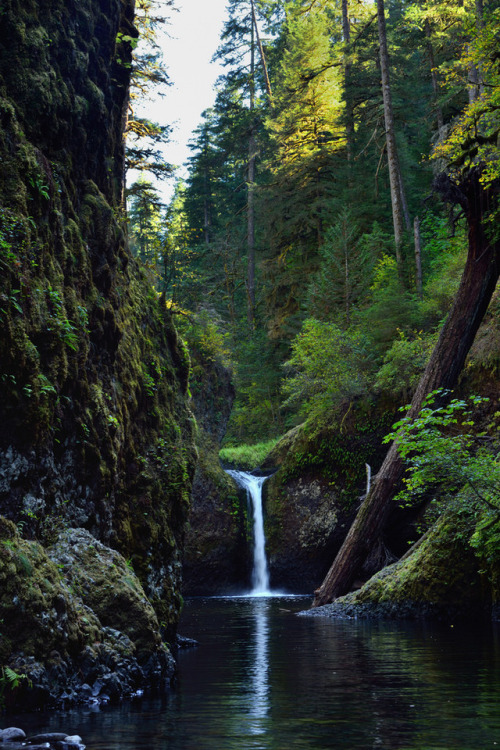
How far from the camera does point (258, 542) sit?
69.0 feet

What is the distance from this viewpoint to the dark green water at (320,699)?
4523 millimetres

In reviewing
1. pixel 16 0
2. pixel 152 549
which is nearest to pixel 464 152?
pixel 16 0

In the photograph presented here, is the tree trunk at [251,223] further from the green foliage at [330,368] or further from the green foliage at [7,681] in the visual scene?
the green foliage at [7,681]

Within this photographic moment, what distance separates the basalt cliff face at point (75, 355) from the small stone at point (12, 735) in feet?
3.56

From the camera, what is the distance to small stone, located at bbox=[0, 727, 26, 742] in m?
4.29

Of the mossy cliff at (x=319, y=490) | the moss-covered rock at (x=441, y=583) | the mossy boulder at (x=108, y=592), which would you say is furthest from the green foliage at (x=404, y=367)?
the mossy boulder at (x=108, y=592)

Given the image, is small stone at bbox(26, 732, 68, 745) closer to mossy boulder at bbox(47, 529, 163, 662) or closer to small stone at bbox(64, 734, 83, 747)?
small stone at bbox(64, 734, 83, 747)

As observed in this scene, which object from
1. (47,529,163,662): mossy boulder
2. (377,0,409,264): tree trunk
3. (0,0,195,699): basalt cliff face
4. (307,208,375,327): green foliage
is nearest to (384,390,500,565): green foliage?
(0,0,195,699): basalt cliff face

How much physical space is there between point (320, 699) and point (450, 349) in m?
8.86

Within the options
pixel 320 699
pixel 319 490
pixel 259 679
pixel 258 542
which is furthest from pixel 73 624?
pixel 258 542

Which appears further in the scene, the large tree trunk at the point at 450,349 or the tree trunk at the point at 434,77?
the tree trunk at the point at 434,77

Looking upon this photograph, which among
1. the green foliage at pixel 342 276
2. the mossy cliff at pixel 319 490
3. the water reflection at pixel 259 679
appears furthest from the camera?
the green foliage at pixel 342 276

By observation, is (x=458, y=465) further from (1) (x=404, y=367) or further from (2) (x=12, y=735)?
(1) (x=404, y=367)

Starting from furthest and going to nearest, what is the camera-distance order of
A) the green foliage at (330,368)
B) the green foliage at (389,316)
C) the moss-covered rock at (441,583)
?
1. the green foliage at (389,316)
2. the green foliage at (330,368)
3. the moss-covered rock at (441,583)
